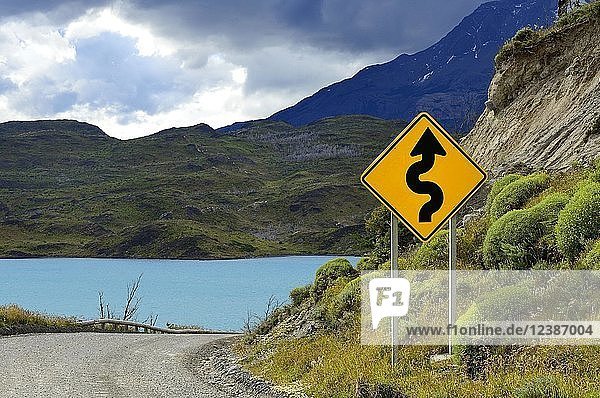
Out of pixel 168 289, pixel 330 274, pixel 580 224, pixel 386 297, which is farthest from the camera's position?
pixel 168 289

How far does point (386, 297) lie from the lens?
14.8 metres

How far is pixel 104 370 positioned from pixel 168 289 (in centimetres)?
5015

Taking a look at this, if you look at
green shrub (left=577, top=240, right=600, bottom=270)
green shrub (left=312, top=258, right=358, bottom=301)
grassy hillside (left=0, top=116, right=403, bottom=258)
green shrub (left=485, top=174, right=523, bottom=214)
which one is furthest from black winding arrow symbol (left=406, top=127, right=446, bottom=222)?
grassy hillside (left=0, top=116, right=403, bottom=258)

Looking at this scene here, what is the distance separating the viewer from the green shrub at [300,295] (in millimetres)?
19891

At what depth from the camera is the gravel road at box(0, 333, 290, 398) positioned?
12.3 m

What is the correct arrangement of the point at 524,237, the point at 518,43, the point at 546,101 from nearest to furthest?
the point at 524,237
the point at 546,101
the point at 518,43

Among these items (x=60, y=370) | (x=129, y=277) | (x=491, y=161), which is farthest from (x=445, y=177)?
(x=129, y=277)

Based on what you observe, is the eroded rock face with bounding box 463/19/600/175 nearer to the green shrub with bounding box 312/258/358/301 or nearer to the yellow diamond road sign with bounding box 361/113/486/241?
the green shrub with bounding box 312/258/358/301

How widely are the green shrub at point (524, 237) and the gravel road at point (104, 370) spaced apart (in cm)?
500

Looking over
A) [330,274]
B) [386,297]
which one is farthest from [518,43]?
[386,297]

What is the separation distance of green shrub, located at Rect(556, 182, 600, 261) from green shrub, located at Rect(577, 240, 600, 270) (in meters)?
0.69

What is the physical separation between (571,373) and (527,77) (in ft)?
68.9

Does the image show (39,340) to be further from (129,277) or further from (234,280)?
(129,277)

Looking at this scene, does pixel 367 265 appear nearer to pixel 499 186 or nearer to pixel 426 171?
pixel 499 186
